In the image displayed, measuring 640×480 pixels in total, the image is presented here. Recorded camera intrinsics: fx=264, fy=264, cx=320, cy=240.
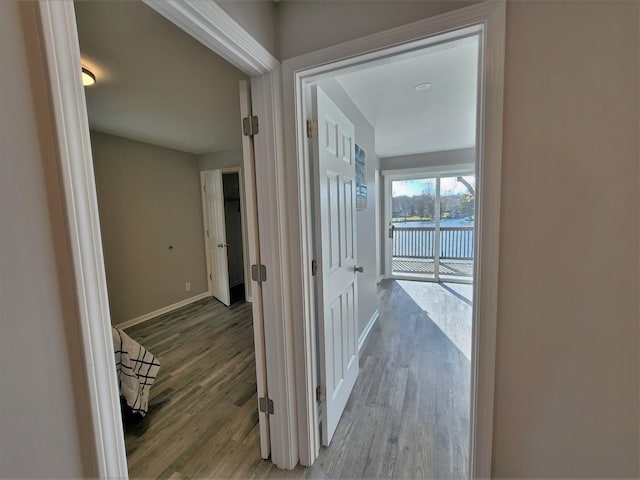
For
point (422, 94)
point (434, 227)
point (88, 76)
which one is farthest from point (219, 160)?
point (434, 227)

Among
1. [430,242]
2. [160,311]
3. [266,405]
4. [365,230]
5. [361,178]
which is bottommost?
[160,311]

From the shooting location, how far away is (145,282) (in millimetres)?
3523

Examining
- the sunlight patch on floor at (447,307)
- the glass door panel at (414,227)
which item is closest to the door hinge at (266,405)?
the sunlight patch on floor at (447,307)

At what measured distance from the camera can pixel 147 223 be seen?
3.55 metres

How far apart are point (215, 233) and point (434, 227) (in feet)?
13.4

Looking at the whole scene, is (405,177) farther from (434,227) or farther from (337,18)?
(337,18)

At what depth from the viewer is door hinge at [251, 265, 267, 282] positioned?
1345 millimetres

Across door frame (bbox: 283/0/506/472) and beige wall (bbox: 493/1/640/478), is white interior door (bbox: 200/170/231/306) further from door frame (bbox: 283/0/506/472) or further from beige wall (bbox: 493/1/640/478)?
beige wall (bbox: 493/1/640/478)

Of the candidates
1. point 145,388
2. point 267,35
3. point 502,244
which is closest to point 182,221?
point 145,388

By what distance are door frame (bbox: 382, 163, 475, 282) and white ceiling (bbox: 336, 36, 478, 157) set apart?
0.80 meters

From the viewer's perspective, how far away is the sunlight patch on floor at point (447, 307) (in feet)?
9.38

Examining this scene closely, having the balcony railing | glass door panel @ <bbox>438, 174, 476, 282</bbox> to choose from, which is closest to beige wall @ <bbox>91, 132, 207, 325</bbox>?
the balcony railing

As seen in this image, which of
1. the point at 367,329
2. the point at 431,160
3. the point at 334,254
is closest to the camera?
the point at 334,254

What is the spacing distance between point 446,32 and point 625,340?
1219 mm
